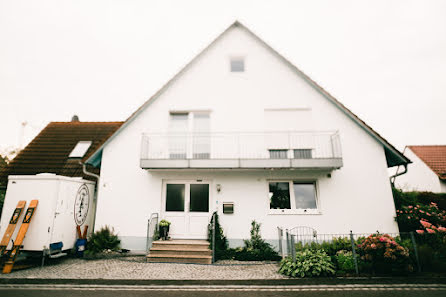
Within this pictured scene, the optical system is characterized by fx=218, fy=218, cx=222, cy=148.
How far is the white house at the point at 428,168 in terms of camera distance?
49.4 feet

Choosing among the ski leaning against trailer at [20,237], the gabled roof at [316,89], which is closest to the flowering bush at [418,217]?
the gabled roof at [316,89]

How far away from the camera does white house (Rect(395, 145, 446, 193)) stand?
15055mm

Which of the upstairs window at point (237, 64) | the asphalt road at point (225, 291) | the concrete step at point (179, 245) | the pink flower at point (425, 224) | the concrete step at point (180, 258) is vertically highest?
the upstairs window at point (237, 64)

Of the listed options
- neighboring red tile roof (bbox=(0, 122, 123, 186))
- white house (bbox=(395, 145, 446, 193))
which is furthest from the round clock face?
white house (bbox=(395, 145, 446, 193))

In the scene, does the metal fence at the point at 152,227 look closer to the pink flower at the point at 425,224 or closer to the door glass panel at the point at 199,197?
the door glass panel at the point at 199,197

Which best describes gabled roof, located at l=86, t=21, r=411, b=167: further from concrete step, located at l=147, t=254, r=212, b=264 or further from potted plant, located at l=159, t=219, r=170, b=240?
concrete step, located at l=147, t=254, r=212, b=264

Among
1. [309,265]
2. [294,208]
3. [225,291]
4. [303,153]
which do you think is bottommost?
[225,291]

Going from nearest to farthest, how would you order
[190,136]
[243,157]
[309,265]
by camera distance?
[309,265] → [243,157] → [190,136]

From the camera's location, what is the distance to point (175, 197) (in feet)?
27.9

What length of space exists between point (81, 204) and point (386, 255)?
371 inches

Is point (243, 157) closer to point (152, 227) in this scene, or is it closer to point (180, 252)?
point (180, 252)

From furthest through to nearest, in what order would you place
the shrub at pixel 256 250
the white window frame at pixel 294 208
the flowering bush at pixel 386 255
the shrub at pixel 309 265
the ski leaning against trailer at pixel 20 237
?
the white window frame at pixel 294 208, the shrub at pixel 256 250, the ski leaning against trailer at pixel 20 237, the shrub at pixel 309 265, the flowering bush at pixel 386 255

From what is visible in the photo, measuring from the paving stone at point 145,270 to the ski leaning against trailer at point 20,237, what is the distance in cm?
25

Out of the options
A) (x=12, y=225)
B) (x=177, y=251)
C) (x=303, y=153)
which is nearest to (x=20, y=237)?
(x=12, y=225)
